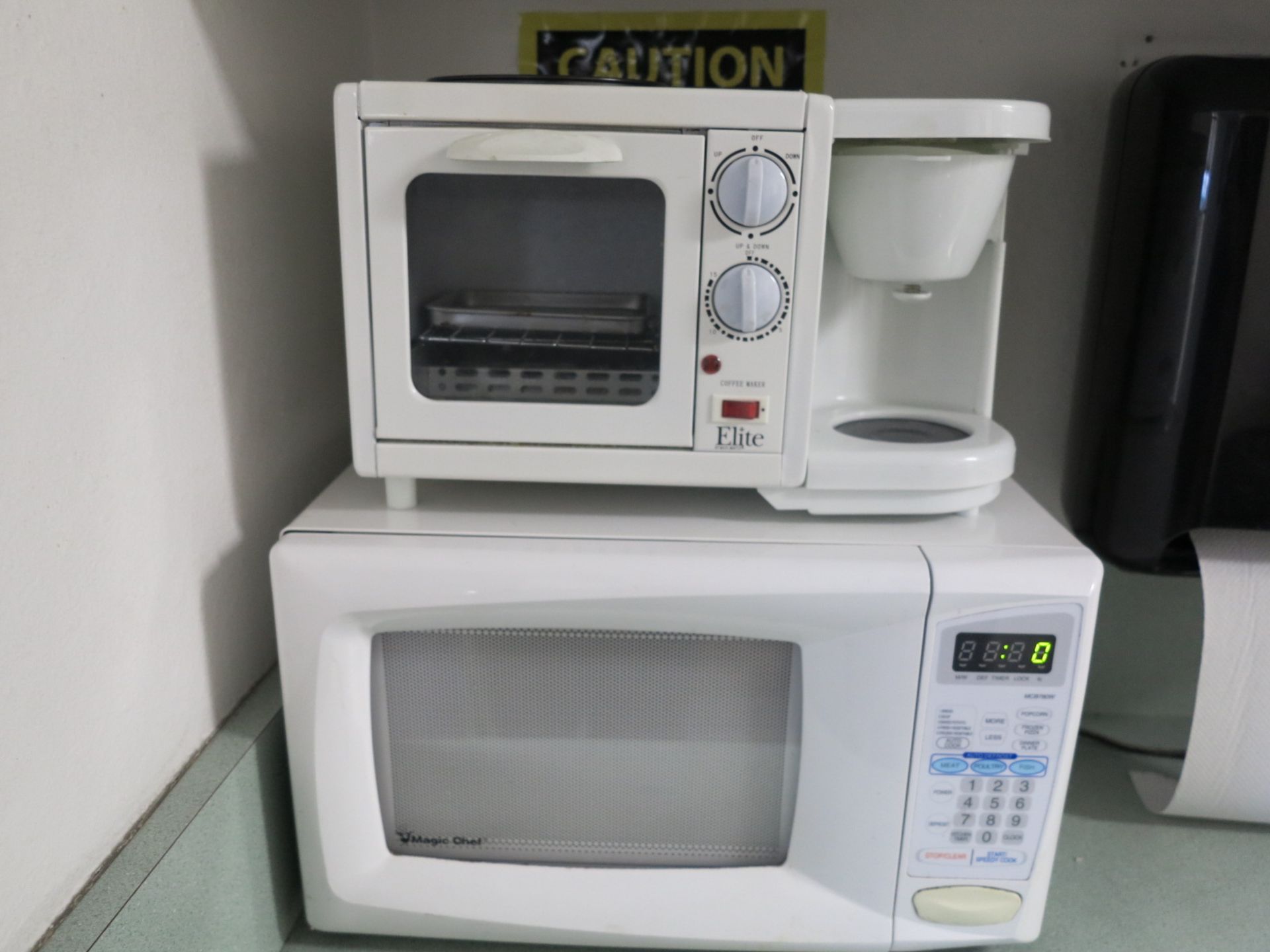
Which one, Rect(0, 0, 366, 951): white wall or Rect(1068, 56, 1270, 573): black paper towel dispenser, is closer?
Rect(0, 0, 366, 951): white wall

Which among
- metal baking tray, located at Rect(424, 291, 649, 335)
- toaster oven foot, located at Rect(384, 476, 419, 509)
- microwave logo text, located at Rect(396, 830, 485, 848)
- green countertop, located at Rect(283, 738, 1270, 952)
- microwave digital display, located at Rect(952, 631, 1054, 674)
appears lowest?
green countertop, located at Rect(283, 738, 1270, 952)

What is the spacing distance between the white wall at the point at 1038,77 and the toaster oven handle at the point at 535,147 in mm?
430

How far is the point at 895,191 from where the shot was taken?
710mm

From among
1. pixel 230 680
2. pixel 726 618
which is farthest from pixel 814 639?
pixel 230 680

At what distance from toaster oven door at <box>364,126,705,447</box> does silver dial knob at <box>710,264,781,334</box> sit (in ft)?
0.06

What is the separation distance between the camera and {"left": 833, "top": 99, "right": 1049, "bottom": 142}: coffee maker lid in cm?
67

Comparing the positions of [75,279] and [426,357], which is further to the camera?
[426,357]

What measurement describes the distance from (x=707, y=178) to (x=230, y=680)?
495 millimetres

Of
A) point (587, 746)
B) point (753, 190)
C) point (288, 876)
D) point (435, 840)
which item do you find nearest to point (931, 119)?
point (753, 190)

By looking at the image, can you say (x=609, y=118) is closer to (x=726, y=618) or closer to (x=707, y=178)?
(x=707, y=178)

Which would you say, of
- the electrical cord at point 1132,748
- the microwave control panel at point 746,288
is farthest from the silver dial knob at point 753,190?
the electrical cord at point 1132,748

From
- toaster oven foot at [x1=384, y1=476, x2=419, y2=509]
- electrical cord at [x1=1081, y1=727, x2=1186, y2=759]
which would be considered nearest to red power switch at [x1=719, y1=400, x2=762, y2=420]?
toaster oven foot at [x1=384, y1=476, x2=419, y2=509]

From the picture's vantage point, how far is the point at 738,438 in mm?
691

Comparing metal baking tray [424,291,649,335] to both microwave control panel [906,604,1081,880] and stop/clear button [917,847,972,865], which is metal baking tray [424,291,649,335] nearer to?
microwave control panel [906,604,1081,880]
